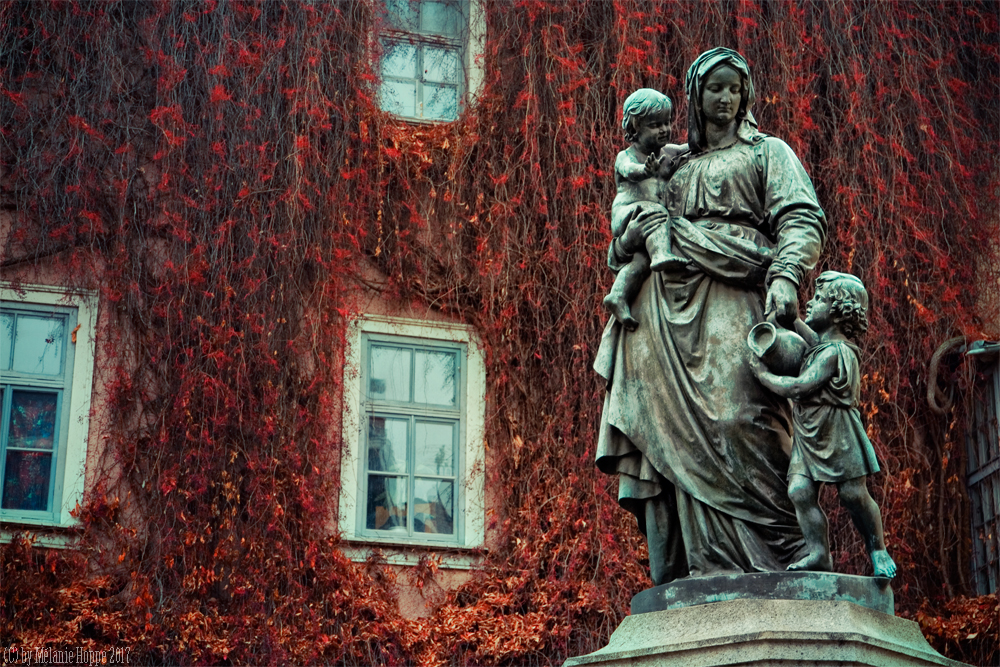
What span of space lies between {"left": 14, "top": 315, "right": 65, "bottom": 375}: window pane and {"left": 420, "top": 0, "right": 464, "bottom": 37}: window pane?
3.74 meters

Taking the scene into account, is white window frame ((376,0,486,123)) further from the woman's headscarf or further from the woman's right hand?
the woman's right hand

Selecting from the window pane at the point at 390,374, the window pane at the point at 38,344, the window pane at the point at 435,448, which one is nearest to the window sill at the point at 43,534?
the window pane at the point at 38,344

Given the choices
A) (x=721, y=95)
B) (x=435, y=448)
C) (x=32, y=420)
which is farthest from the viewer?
(x=435, y=448)

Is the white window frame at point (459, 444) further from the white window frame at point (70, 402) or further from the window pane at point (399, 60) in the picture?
the window pane at point (399, 60)

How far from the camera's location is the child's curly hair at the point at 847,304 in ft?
19.2

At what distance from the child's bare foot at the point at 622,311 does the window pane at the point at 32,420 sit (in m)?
6.09

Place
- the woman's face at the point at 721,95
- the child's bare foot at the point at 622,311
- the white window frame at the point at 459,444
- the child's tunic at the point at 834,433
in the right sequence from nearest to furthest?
the child's tunic at the point at 834,433 < the child's bare foot at the point at 622,311 < the woman's face at the point at 721,95 < the white window frame at the point at 459,444

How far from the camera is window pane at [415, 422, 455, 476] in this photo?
11750mm

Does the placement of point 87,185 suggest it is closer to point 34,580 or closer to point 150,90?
point 150,90

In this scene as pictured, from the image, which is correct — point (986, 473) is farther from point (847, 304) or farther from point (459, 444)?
point (847, 304)

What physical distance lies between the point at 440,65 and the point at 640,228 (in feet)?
22.7

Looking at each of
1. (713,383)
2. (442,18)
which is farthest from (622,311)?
(442,18)

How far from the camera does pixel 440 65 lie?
42.2 feet

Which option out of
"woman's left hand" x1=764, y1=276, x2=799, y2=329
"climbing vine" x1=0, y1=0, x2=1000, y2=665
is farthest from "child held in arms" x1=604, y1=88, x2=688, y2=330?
"climbing vine" x1=0, y1=0, x2=1000, y2=665
